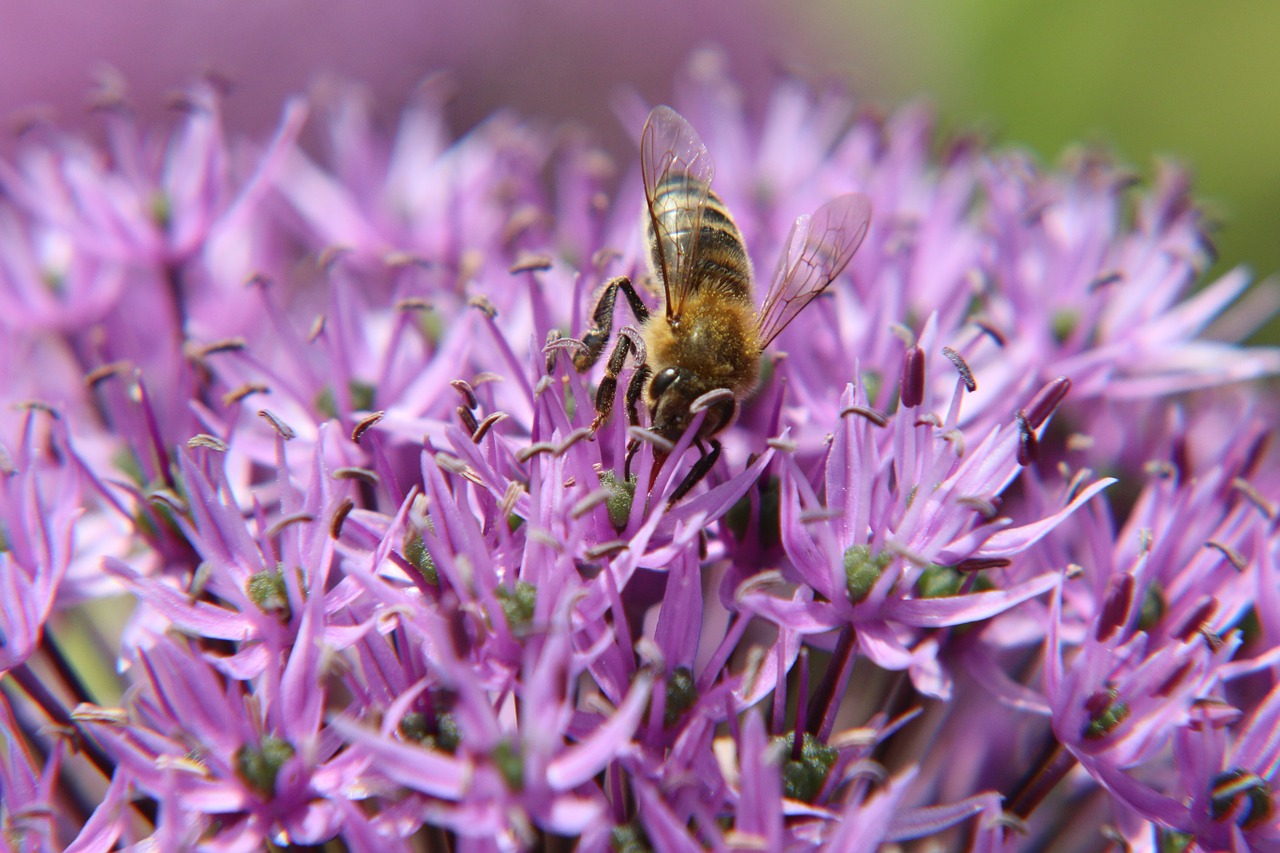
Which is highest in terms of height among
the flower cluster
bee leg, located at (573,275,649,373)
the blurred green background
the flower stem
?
the blurred green background

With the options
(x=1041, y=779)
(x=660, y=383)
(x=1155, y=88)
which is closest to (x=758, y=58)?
(x=1155, y=88)

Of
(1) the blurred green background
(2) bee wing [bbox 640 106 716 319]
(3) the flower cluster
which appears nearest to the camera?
(3) the flower cluster

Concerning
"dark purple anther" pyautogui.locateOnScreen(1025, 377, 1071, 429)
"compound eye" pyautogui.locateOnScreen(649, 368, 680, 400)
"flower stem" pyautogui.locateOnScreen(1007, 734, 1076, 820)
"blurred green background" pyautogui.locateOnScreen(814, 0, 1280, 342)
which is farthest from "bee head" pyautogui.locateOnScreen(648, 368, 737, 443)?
"blurred green background" pyautogui.locateOnScreen(814, 0, 1280, 342)

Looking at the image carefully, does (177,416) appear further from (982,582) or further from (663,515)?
(982,582)

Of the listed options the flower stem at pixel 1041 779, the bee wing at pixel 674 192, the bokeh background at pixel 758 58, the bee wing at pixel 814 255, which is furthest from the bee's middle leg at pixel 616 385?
the bokeh background at pixel 758 58

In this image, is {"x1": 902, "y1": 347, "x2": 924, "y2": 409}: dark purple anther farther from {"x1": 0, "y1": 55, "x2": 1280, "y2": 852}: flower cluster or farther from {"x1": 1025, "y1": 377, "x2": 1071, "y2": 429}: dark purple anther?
{"x1": 1025, "y1": 377, "x2": 1071, "y2": 429}: dark purple anther

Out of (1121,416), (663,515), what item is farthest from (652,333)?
(1121,416)
